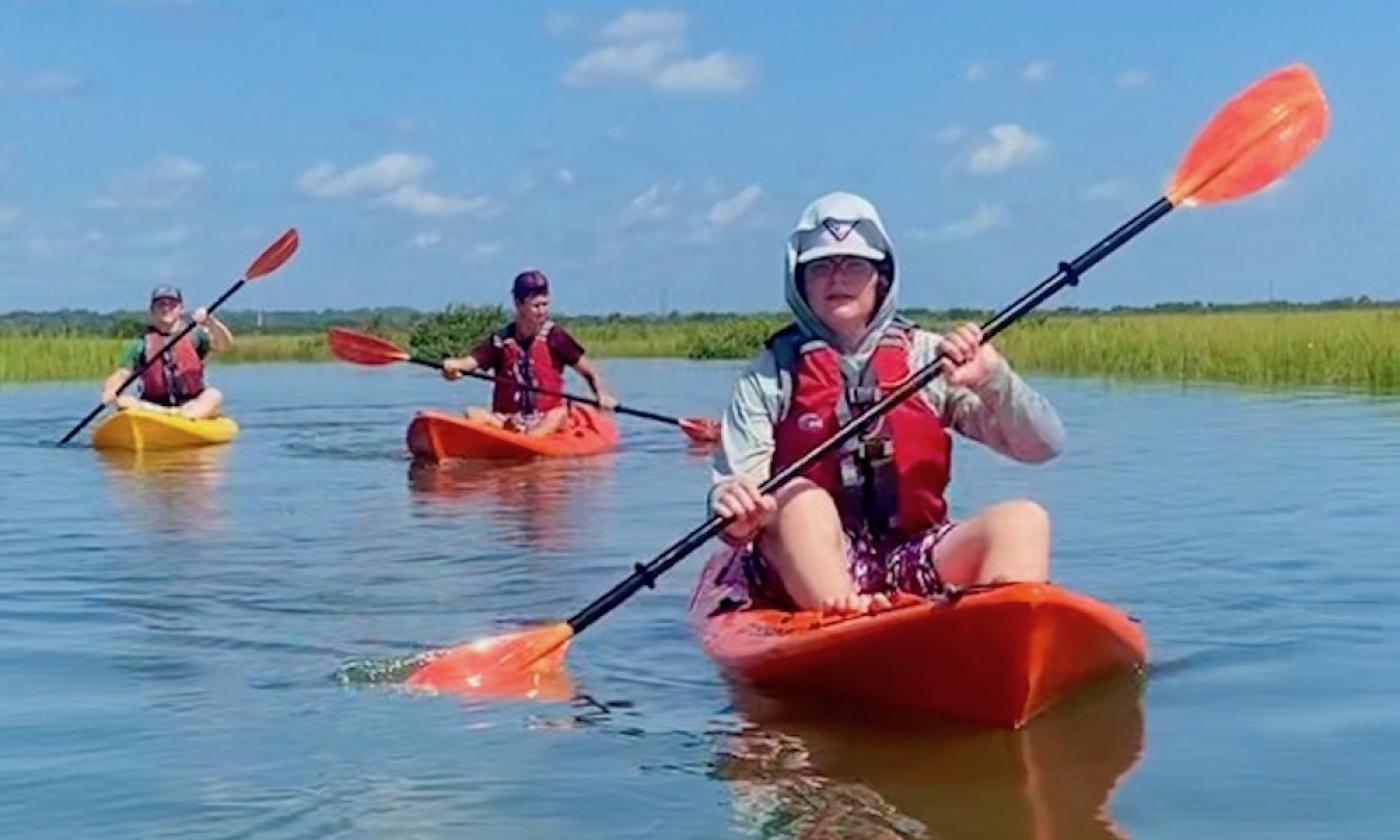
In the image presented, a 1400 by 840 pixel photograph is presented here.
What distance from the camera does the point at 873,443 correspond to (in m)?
5.02

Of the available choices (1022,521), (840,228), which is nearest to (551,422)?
(840,228)

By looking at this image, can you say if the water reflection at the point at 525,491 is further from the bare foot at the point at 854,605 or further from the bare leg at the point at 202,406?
the bare foot at the point at 854,605

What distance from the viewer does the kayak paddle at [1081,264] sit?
16.3 feet

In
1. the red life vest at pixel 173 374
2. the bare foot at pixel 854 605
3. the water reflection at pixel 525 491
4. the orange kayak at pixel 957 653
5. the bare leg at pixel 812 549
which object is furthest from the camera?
the red life vest at pixel 173 374

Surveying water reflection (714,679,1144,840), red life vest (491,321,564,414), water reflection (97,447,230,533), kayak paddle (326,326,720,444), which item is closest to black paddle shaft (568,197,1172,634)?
water reflection (714,679,1144,840)

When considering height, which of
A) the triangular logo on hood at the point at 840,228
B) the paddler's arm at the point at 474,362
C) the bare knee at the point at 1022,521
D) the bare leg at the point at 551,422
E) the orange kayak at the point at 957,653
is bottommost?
the orange kayak at the point at 957,653

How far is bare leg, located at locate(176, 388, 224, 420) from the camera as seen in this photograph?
1463 centimetres

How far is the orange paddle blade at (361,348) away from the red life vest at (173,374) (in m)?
2.40

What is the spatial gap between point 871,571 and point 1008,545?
0.57 metres

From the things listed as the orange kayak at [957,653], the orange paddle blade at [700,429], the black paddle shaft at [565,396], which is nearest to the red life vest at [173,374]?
the black paddle shaft at [565,396]

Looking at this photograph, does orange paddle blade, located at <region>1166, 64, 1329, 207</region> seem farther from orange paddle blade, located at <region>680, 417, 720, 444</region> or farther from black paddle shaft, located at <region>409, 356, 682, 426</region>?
orange paddle blade, located at <region>680, 417, 720, 444</region>

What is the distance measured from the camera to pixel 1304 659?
209 inches

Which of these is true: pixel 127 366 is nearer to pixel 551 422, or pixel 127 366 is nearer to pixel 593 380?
pixel 551 422

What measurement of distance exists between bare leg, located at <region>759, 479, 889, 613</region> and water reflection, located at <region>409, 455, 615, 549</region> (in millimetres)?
3392
